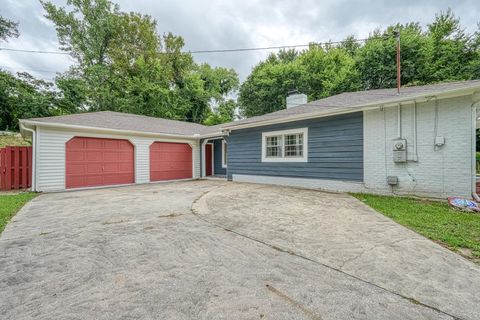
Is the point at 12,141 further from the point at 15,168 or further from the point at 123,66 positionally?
the point at 123,66

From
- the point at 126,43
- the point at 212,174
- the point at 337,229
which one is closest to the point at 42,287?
the point at 337,229

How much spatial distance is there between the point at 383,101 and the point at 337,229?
4.47 meters

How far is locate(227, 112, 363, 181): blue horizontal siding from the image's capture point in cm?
695

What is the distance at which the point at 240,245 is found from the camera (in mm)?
2928

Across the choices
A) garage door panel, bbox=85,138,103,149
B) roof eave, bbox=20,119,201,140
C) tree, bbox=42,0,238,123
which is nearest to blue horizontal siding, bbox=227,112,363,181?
roof eave, bbox=20,119,201,140

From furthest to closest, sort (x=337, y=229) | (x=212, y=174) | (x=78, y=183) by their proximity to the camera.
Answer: (x=212, y=174), (x=78, y=183), (x=337, y=229)

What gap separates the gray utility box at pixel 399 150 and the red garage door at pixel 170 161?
938 cm

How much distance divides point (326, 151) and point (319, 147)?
28 cm

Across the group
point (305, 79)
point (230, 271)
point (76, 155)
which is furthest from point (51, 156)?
point (305, 79)

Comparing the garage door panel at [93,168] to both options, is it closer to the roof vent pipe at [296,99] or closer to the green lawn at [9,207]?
the green lawn at [9,207]

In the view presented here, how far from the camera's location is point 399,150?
607cm

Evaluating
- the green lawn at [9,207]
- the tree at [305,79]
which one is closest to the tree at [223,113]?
the tree at [305,79]

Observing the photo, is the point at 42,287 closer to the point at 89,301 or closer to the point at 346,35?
the point at 89,301

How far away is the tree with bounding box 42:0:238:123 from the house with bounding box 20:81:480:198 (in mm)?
10971
